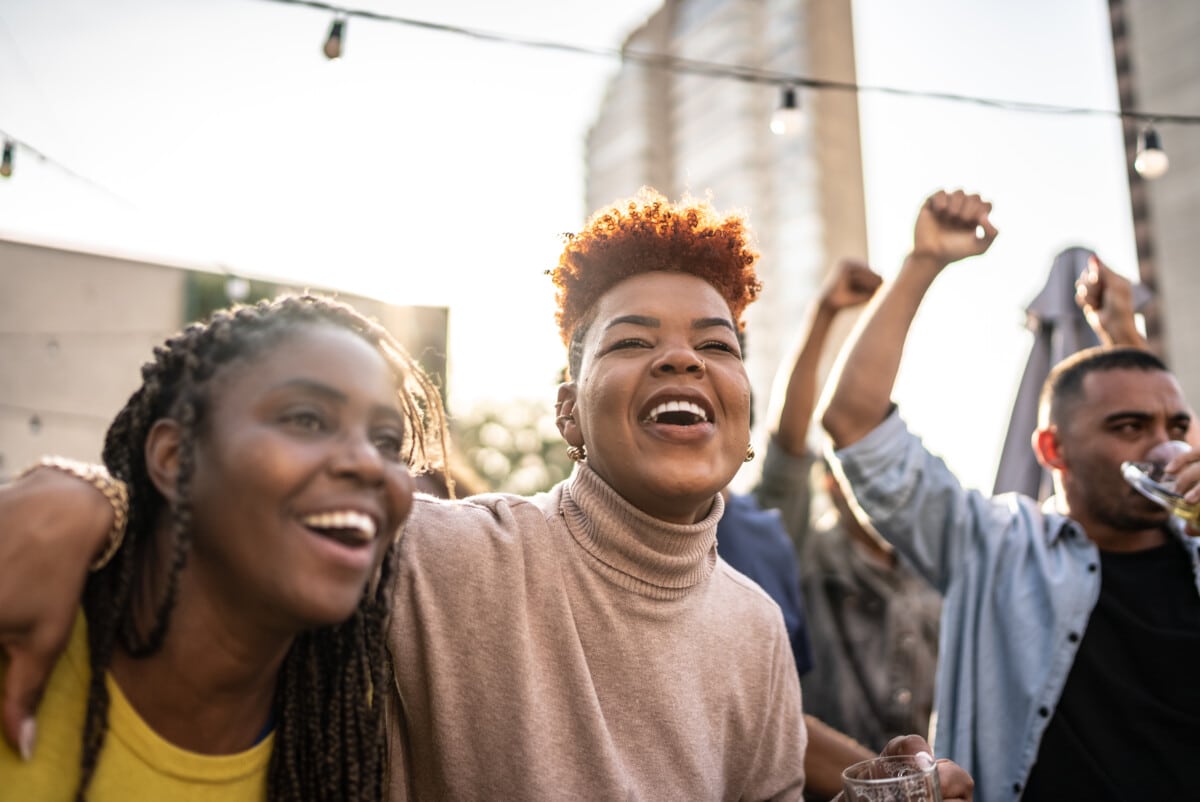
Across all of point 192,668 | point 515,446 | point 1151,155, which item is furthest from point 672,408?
point 515,446

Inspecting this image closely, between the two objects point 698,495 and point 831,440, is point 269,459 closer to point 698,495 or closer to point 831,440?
point 698,495

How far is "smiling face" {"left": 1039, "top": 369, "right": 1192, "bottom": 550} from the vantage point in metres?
3.12

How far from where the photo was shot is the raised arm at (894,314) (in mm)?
3100

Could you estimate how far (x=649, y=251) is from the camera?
2.37 metres

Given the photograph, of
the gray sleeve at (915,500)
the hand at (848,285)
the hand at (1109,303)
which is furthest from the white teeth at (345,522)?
the hand at (1109,303)

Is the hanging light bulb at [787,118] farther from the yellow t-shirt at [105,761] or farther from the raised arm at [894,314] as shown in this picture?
the yellow t-shirt at [105,761]

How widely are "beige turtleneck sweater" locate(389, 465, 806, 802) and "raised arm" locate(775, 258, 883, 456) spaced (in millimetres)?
1599

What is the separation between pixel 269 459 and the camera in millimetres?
1454

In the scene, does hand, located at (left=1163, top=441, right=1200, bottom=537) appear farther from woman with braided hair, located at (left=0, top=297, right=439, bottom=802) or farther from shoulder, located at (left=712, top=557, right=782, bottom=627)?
woman with braided hair, located at (left=0, top=297, right=439, bottom=802)

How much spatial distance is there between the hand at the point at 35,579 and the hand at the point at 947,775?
1.73m

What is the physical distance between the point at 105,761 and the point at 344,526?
1.90 ft

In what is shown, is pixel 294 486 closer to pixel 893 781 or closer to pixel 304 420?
pixel 304 420

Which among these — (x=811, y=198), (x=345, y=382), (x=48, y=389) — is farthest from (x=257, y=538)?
(x=811, y=198)

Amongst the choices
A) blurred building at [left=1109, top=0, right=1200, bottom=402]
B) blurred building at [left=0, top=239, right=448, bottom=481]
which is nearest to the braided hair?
blurred building at [left=0, top=239, right=448, bottom=481]
